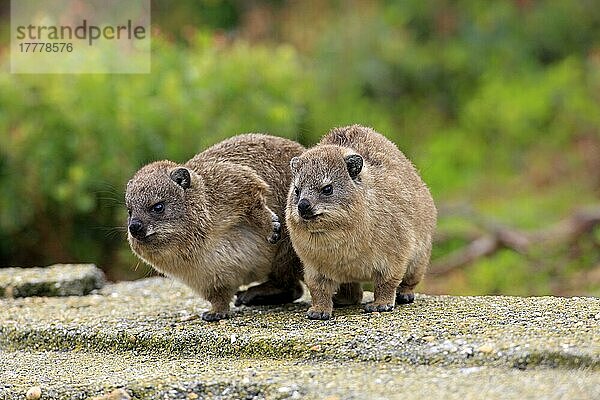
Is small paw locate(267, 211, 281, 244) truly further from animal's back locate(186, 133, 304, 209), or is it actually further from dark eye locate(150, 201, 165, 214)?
dark eye locate(150, 201, 165, 214)

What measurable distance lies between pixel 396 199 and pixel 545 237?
6.15 meters

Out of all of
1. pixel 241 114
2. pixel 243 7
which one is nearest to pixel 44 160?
pixel 241 114

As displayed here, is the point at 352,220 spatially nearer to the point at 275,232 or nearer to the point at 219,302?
the point at 275,232

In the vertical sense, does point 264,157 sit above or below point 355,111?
below

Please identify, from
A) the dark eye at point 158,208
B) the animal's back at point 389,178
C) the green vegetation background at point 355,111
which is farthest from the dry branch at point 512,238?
the dark eye at point 158,208

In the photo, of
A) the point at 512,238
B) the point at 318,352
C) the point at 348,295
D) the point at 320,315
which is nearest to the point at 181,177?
the point at 320,315

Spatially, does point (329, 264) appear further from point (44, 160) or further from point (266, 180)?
point (44, 160)

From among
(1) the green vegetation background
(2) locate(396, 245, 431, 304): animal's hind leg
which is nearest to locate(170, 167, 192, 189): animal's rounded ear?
(2) locate(396, 245, 431, 304): animal's hind leg

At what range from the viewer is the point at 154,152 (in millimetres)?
12594

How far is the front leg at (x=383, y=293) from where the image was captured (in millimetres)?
7145

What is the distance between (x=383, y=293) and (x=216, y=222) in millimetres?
1277

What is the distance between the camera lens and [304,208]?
6.75 meters

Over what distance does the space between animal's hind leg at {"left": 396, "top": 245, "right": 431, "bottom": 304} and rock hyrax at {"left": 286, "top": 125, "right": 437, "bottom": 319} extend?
2.6 inches

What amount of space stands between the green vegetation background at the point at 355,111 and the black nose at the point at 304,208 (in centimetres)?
282
